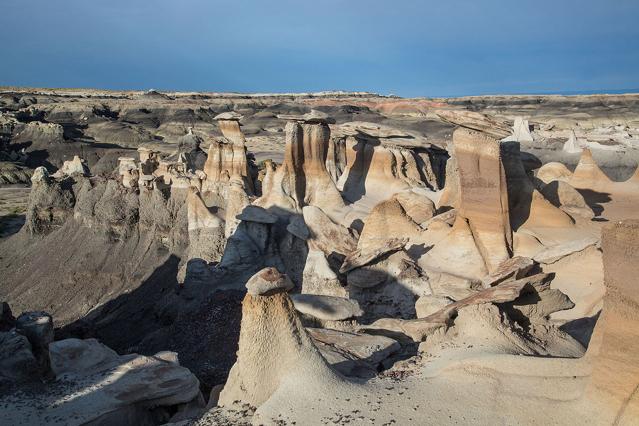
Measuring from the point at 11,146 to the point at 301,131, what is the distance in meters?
35.7

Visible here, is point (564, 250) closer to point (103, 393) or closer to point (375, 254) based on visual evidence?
point (375, 254)

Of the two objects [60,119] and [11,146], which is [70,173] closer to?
[11,146]

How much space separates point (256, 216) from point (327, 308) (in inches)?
211

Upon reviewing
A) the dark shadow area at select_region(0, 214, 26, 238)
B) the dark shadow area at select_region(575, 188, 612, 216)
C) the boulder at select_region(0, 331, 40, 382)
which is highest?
the dark shadow area at select_region(575, 188, 612, 216)

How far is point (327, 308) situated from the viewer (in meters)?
7.21

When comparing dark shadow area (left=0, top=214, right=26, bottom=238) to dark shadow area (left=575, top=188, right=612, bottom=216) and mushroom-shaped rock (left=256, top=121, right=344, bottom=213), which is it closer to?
mushroom-shaped rock (left=256, top=121, right=344, bottom=213)

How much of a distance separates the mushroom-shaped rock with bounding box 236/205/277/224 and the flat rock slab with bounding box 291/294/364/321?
194 inches

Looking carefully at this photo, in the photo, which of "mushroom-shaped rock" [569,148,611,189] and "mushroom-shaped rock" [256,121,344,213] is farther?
"mushroom-shaped rock" [256,121,344,213]

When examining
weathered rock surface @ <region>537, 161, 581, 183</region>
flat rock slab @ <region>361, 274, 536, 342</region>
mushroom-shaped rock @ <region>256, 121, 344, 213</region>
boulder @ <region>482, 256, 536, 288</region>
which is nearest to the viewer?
flat rock slab @ <region>361, 274, 536, 342</region>

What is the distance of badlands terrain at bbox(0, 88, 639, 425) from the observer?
4363mm

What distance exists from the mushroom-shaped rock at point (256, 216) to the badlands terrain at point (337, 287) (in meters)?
0.05

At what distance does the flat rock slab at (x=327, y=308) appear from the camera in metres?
7.11

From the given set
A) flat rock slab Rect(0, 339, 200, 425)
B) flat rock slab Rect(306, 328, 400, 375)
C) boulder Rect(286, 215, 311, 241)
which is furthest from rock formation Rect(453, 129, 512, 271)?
flat rock slab Rect(0, 339, 200, 425)

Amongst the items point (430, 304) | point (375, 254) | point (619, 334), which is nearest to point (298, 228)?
point (375, 254)
